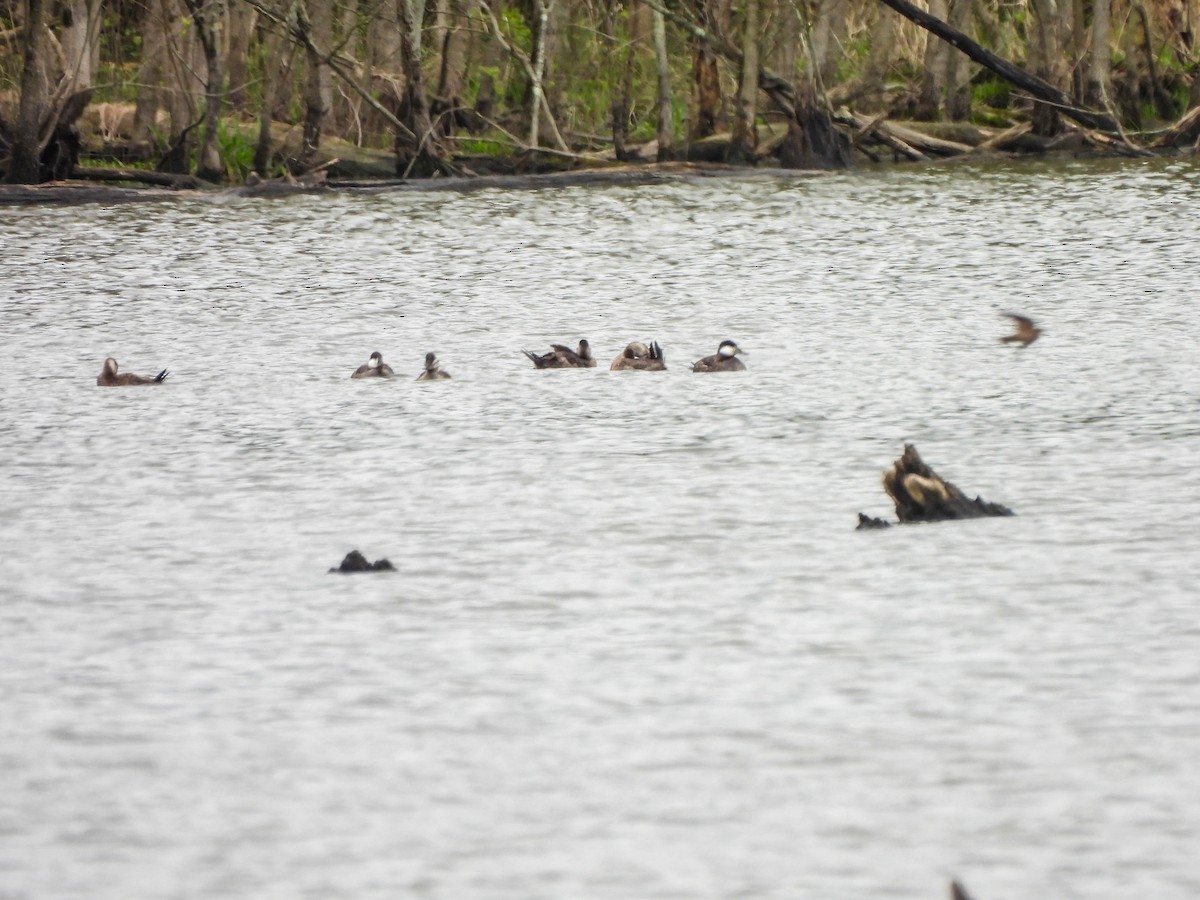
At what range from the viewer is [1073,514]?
9.74m

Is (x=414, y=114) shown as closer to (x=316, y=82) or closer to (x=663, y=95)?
(x=316, y=82)

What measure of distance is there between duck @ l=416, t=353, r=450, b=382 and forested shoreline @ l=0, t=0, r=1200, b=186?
1749 cm

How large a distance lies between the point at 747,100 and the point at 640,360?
2161 cm

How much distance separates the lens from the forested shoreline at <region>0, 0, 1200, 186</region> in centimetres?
3388

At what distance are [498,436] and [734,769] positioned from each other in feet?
21.6

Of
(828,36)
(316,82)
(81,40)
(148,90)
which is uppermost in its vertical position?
(828,36)

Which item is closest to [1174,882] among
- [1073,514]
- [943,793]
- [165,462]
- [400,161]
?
A: [943,793]

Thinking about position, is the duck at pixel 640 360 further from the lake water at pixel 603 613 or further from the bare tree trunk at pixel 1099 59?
the bare tree trunk at pixel 1099 59

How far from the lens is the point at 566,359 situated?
1541 centimetres

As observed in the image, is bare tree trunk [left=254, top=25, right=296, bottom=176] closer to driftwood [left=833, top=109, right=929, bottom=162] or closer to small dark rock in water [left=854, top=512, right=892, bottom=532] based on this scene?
driftwood [left=833, top=109, right=929, bottom=162]

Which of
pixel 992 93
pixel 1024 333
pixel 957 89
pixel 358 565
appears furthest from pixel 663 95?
pixel 358 565

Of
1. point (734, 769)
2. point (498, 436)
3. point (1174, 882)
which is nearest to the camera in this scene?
point (1174, 882)

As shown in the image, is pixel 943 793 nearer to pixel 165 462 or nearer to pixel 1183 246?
pixel 165 462

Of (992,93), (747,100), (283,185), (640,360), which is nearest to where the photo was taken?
(640,360)
